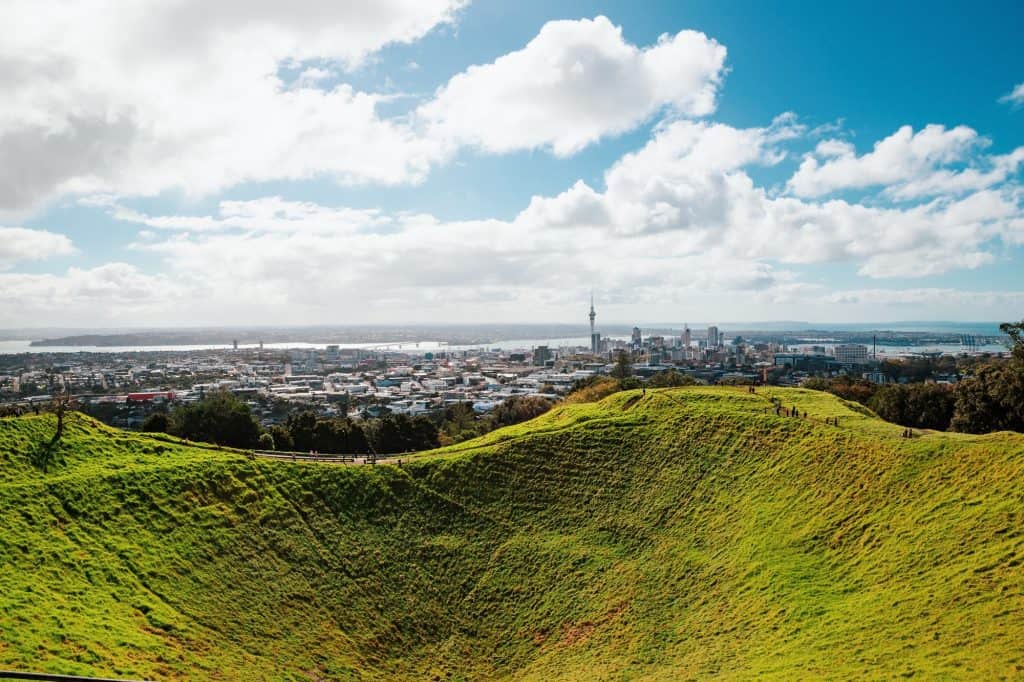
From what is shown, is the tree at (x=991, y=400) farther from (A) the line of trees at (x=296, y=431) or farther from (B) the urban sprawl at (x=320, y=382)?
(A) the line of trees at (x=296, y=431)

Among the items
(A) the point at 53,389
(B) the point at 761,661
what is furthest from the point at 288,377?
(B) the point at 761,661

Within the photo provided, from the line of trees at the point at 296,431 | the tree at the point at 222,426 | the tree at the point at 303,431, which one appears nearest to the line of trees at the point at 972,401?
the line of trees at the point at 296,431

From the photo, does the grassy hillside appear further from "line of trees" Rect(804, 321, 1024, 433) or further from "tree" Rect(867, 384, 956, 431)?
"tree" Rect(867, 384, 956, 431)

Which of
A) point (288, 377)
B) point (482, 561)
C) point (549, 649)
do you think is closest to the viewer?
point (549, 649)

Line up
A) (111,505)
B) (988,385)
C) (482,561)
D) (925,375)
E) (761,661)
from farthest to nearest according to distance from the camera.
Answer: (925,375)
(988,385)
(482,561)
(111,505)
(761,661)

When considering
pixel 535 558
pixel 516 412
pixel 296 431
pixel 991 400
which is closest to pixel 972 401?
pixel 991 400

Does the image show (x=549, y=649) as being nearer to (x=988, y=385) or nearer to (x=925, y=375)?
(x=988, y=385)
